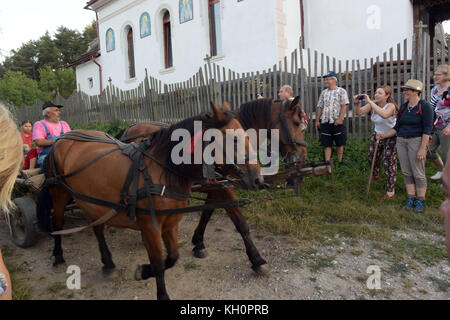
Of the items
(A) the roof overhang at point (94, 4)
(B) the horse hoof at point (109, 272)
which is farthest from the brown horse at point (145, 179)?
(A) the roof overhang at point (94, 4)

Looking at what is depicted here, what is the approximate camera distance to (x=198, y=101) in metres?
8.79

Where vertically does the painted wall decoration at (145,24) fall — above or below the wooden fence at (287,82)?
above

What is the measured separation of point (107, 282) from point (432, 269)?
3.66 metres

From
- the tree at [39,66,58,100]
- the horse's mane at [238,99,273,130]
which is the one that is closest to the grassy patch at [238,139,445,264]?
the horse's mane at [238,99,273,130]

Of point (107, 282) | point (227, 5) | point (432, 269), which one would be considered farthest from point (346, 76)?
point (227, 5)

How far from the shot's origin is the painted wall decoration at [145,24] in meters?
16.0

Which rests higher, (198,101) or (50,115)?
(198,101)

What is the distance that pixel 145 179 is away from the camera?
2758 mm

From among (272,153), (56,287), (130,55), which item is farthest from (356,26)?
(130,55)

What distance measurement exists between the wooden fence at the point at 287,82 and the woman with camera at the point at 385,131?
0.86 metres

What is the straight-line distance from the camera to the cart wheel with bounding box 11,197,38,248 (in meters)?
4.17

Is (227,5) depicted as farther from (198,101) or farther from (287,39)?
(198,101)

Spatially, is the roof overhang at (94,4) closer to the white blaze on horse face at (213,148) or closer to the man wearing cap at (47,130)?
the man wearing cap at (47,130)

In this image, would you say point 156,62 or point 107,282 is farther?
point 156,62
